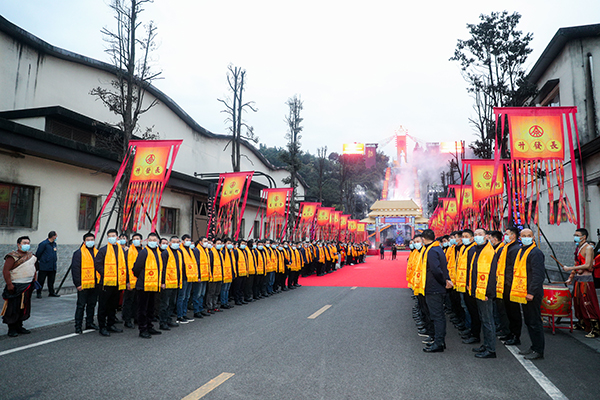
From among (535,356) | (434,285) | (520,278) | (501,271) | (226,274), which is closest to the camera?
(535,356)

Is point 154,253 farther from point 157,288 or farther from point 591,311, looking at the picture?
point 591,311

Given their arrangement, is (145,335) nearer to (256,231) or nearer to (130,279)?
(130,279)

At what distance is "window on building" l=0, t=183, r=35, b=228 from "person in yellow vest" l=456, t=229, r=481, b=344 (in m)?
12.5

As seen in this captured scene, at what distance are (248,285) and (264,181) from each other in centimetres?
2690

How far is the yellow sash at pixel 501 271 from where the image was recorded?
6340mm

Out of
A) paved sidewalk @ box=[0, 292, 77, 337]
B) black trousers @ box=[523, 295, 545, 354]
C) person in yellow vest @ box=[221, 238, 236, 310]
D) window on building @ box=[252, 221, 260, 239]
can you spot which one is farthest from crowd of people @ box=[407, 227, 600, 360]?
window on building @ box=[252, 221, 260, 239]

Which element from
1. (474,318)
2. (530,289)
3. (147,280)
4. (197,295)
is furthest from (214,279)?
(530,289)

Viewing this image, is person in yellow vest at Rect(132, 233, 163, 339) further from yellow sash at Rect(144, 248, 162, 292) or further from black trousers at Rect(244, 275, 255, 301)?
black trousers at Rect(244, 275, 255, 301)

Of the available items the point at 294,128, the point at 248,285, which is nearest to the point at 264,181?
the point at 294,128

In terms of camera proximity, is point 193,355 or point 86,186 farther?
point 86,186

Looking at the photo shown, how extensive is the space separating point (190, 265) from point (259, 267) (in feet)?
11.8

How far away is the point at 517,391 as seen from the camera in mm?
4309

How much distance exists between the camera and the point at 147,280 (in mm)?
7352

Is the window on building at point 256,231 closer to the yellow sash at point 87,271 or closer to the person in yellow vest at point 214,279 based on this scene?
the person in yellow vest at point 214,279
